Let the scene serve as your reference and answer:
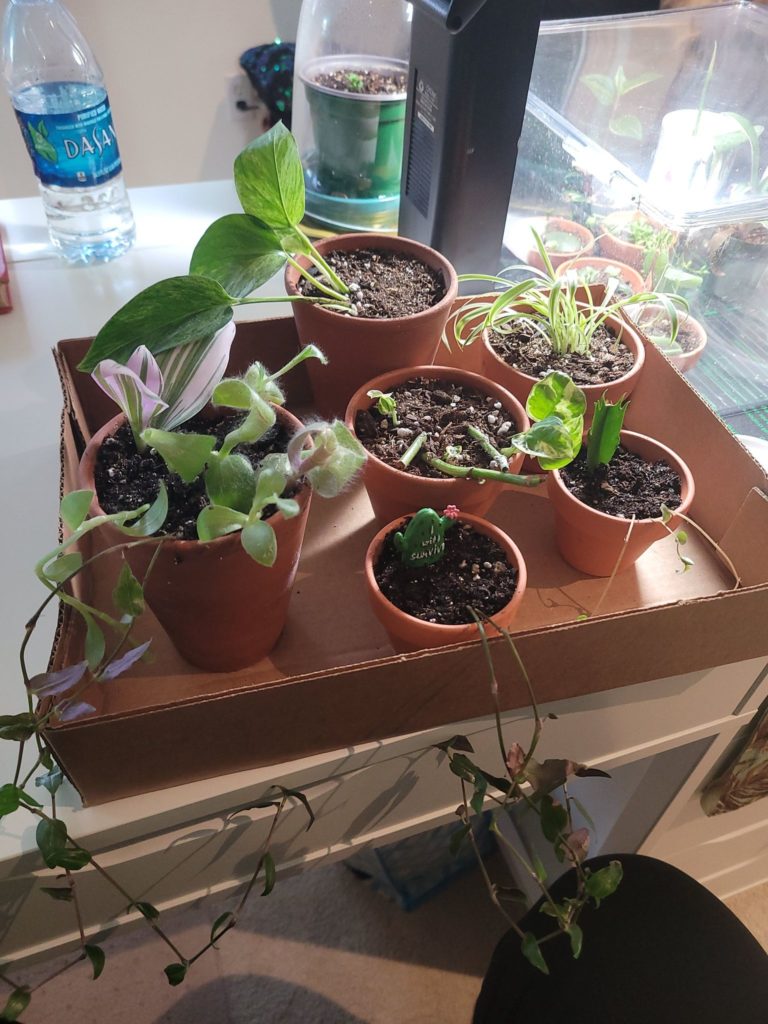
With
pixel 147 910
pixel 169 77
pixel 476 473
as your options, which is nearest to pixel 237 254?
pixel 476 473

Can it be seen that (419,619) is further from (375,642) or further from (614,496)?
(614,496)

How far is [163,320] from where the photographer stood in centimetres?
48

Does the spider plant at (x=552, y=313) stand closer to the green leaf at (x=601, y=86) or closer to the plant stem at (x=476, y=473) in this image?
the plant stem at (x=476, y=473)

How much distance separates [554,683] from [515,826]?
789mm

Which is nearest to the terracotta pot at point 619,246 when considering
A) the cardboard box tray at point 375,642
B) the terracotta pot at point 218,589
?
the cardboard box tray at point 375,642

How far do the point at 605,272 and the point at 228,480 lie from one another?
656 millimetres

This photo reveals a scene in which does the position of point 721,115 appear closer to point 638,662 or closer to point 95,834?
point 638,662

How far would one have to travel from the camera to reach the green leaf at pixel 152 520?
41cm


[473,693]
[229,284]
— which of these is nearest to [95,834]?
[473,693]

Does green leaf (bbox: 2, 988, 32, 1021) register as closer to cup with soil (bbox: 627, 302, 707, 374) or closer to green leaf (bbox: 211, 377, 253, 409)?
green leaf (bbox: 211, 377, 253, 409)

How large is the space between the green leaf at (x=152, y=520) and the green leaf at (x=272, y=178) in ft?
0.82

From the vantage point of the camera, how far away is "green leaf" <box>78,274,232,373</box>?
476 mm

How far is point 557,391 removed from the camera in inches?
22.8

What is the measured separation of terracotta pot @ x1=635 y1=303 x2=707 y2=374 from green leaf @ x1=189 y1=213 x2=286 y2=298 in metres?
0.42
